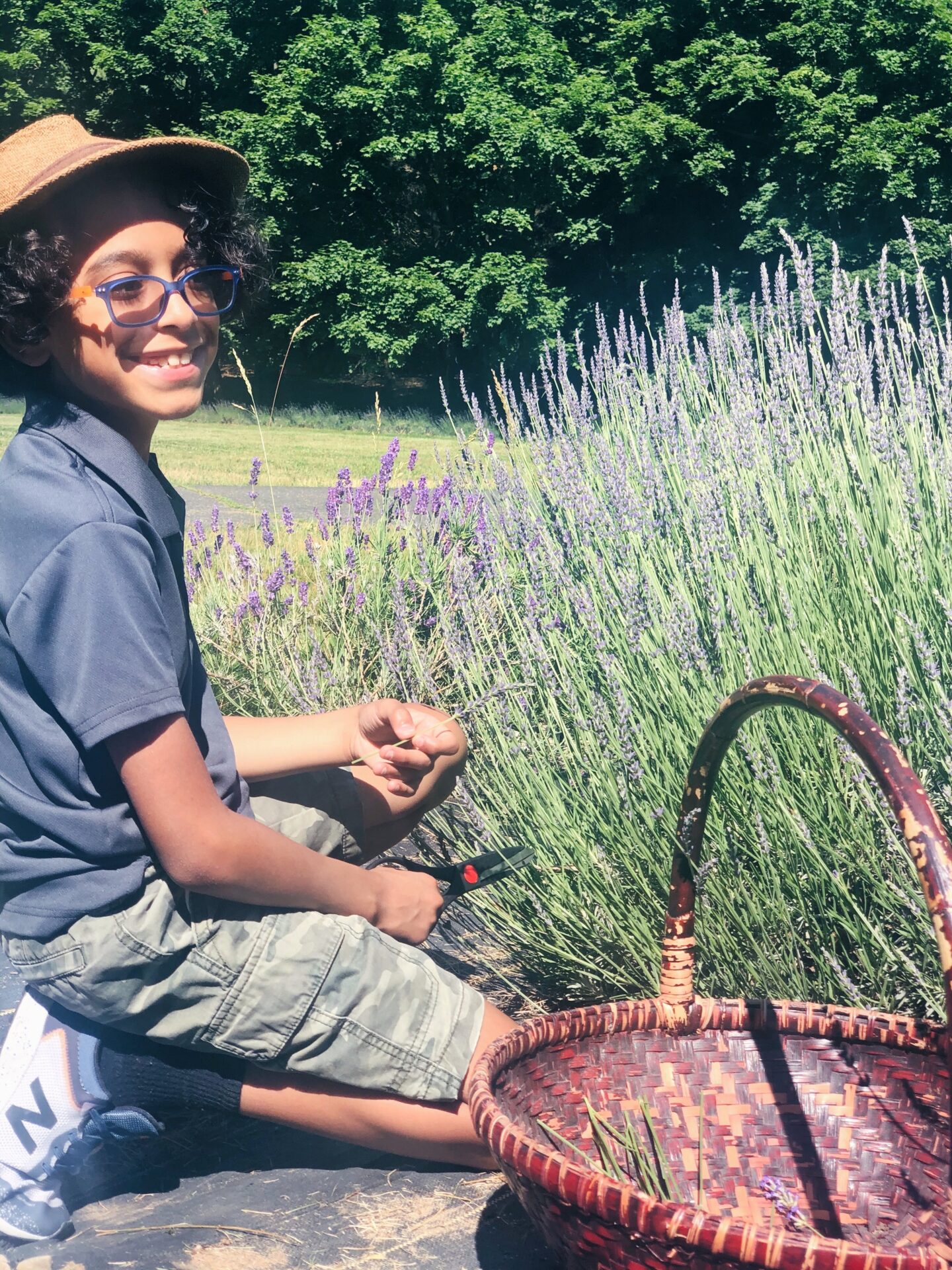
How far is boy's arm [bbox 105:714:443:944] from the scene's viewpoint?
1.75 m

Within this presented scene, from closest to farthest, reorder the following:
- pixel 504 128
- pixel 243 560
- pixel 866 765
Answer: pixel 866 765
pixel 243 560
pixel 504 128

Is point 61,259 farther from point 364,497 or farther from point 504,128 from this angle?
point 504,128

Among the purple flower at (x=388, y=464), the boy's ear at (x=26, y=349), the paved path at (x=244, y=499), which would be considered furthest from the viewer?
the paved path at (x=244, y=499)

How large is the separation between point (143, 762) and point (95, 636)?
0.60 feet

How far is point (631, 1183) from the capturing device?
59.9 inches

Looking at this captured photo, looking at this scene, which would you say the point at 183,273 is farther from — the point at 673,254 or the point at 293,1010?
the point at 673,254

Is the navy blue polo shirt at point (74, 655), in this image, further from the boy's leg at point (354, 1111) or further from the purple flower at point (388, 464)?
the purple flower at point (388, 464)

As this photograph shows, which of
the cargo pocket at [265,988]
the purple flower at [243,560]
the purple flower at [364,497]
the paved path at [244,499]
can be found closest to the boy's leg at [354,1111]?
the cargo pocket at [265,988]

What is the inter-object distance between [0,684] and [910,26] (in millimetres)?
25348

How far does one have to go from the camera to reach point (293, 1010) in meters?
1.88

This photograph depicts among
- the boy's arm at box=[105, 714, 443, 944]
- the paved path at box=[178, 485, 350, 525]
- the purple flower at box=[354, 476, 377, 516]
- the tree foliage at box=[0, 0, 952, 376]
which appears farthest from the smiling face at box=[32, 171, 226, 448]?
the tree foliage at box=[0, 0, 952, 376]

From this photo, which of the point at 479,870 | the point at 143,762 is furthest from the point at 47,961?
the point at 479,870

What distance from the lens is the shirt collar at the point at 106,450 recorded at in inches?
73.7

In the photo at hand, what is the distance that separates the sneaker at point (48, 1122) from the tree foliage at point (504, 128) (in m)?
22.4
